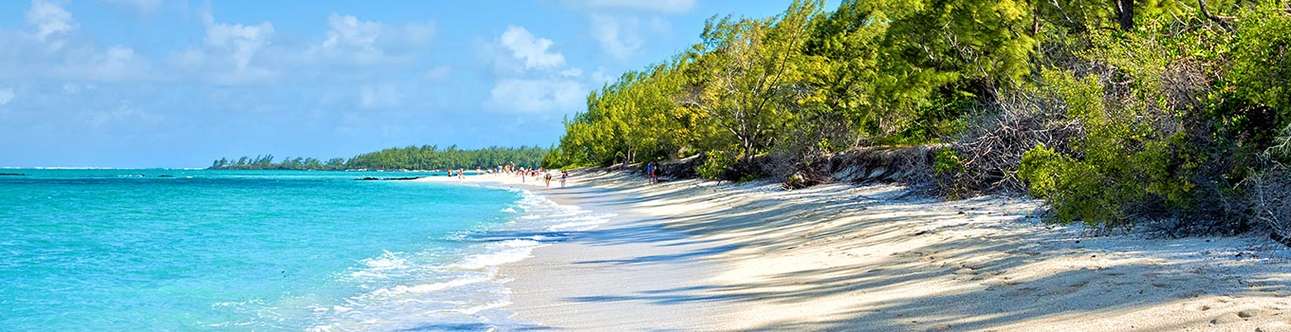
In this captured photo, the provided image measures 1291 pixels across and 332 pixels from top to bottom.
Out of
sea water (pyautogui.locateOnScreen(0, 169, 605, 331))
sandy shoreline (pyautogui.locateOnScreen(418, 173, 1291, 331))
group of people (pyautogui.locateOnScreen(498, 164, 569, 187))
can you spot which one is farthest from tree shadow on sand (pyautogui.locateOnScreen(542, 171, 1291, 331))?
group of people (pyautogui.locateOnScreen(498, 164, 569, 187))

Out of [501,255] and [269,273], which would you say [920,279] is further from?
[269,273]

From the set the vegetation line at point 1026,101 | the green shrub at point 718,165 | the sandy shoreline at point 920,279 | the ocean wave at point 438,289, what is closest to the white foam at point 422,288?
the ocean wave at point 438,289

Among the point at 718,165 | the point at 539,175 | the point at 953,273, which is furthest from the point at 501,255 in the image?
the point at 539,175

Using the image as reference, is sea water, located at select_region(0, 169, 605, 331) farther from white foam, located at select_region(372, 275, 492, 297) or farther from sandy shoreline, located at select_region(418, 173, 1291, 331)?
sandy shoreline, located at select_region(418, 173, 1291, 331)

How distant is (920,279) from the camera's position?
9.62m

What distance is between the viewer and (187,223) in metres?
30.2

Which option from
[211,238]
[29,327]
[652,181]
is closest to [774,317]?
[29,327]

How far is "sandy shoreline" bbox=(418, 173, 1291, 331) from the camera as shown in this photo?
704cm

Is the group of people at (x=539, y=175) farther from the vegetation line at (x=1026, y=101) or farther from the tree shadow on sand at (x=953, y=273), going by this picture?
the tree shadow on sand at (x=953, y=273)

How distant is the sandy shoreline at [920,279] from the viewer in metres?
7.04

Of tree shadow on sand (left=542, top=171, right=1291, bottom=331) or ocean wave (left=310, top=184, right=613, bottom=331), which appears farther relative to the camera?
ocean wave (left=310, top=184, right=613, bottom=331)

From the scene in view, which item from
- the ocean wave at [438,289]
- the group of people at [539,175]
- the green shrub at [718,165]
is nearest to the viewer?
the ocean wave at [438,289]

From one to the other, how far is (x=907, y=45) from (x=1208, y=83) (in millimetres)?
24173

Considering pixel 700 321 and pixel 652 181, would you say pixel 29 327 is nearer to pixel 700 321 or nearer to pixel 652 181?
pixel 700 321
